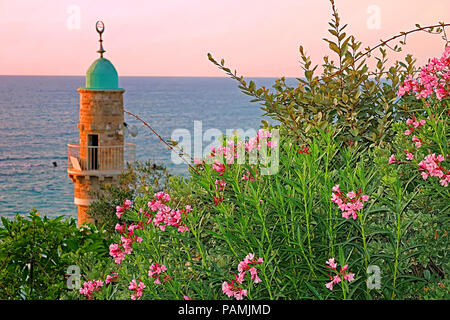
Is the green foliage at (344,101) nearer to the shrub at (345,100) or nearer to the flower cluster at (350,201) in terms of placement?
the shrub at (345,100)

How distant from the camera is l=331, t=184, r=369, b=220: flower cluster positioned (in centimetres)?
222

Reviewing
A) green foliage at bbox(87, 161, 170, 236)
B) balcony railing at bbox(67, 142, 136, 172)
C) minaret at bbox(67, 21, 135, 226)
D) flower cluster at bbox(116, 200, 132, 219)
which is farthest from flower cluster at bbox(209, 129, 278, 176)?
balcony railing at bbox(67, 142, 136, 172)

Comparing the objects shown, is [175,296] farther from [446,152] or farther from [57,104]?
[57,104]

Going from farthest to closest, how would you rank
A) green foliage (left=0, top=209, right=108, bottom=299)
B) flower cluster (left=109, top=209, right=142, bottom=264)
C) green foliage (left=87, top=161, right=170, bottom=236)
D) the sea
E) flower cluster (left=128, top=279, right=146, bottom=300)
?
the sea, green foliage (left=87, top=161, right=170, bottom=236), green foliage (left=0, top=209, right=108, bottom=299), flower cluster (left=109, top=209, right=142, bottom=264), flower cluster (left=128, top=279, right=146, bottom=300)

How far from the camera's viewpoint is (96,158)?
21.6m

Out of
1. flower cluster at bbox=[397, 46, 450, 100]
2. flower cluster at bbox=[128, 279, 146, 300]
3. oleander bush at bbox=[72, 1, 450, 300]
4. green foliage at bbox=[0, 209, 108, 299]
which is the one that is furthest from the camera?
green foliage at bbox=[0, 209, 108, 299]

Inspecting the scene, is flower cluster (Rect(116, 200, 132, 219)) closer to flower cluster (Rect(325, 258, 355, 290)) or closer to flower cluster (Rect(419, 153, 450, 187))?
flower cluster (Rect(325, 258, 355, 290))

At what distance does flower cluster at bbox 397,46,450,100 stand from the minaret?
18.4 meters

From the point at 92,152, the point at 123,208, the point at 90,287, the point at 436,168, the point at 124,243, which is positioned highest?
the point at 436,168

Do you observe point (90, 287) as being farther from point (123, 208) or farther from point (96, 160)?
point (96, 160)

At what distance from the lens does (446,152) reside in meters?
2.73

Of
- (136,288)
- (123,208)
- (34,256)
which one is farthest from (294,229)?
(34,256)

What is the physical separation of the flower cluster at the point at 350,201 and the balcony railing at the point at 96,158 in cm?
1948

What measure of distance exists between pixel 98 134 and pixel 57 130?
229 feet
